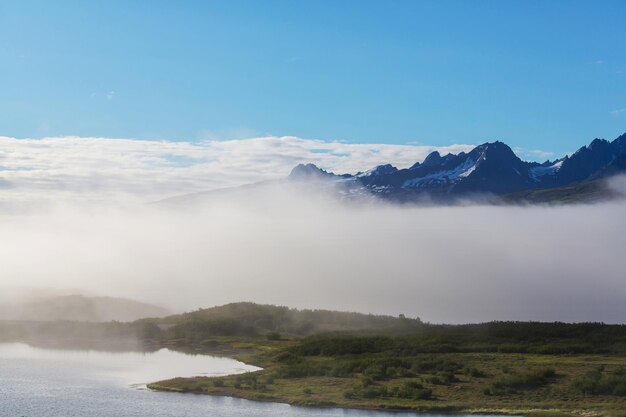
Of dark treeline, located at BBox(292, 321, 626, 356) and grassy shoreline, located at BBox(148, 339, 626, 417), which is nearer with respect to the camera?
grassy shoreline, located at BBox(148, 339, 626, 417)

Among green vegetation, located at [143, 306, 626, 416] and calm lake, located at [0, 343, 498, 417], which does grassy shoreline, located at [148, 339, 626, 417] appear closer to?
green vegetation, located at [143, 306, 626, 416]

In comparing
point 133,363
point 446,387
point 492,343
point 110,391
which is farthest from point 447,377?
point 133,363

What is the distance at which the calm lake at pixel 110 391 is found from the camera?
340 ft

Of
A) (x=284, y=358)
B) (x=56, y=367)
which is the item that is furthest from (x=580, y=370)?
(x=56, y=367)

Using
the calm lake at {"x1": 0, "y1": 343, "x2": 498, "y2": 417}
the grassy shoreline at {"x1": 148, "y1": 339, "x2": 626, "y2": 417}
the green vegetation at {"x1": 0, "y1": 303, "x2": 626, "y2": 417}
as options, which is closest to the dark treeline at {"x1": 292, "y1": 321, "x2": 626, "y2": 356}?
the green vegetation at {"x1": 0, "y1": 303, "x2": 626, "y2": 417}

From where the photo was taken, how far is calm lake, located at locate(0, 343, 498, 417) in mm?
103625

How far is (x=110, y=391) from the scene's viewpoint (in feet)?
401

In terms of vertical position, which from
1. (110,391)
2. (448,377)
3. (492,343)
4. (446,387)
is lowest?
(446,387)

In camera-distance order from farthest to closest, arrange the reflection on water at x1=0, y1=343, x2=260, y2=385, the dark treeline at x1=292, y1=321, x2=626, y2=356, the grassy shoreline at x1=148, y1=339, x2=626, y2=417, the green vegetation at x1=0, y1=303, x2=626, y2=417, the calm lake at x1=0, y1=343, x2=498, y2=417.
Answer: the dark treeline at x1=292, y1=321, x2=626, y2=356
the reflection on water at x1=0, y1=343, x2=260, y2=385
the green vegetation at x1=0, y1=303, x2=626, y2=417
the grassy shoreline at x1=148, y1=339, x2=626, y2=417
the calm lake at x1=0, y1=343, x2=498, y2=417

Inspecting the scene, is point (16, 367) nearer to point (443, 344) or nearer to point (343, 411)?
point (343, 411)

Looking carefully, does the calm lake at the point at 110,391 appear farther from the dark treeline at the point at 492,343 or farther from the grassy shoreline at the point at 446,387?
the dark treeline at the point at 492,343

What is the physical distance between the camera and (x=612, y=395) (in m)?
112

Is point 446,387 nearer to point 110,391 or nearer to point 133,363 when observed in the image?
point 110,391

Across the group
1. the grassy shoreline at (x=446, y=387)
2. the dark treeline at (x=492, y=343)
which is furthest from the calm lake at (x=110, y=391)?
Answer: the dark treeline at (x=492, y=343)
